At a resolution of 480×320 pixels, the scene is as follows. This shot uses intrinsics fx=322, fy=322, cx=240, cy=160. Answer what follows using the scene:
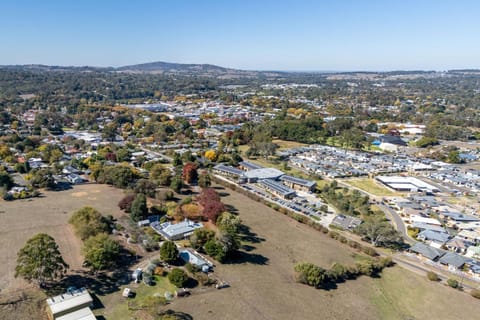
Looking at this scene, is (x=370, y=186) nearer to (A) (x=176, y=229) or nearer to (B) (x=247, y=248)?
(B) (x=247, y=248)

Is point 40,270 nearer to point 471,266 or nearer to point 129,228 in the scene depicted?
point 129,228

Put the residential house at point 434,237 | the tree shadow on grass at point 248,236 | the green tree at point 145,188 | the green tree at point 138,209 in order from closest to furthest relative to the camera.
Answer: the tree shadow on grass at point 248,236
the residential house at point 434,237
the green tree at point 138,209
the green tree at point 145,188

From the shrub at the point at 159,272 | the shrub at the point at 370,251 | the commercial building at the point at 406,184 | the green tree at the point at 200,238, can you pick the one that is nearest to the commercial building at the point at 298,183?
the commercial building at the point at 406,184

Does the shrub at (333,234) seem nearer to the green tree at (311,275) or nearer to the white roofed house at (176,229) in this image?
the green tree at (311,275)

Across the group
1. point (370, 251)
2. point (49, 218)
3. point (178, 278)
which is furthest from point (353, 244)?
point (49, 218)

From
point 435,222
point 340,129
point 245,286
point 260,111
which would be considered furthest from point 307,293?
point 260,111
